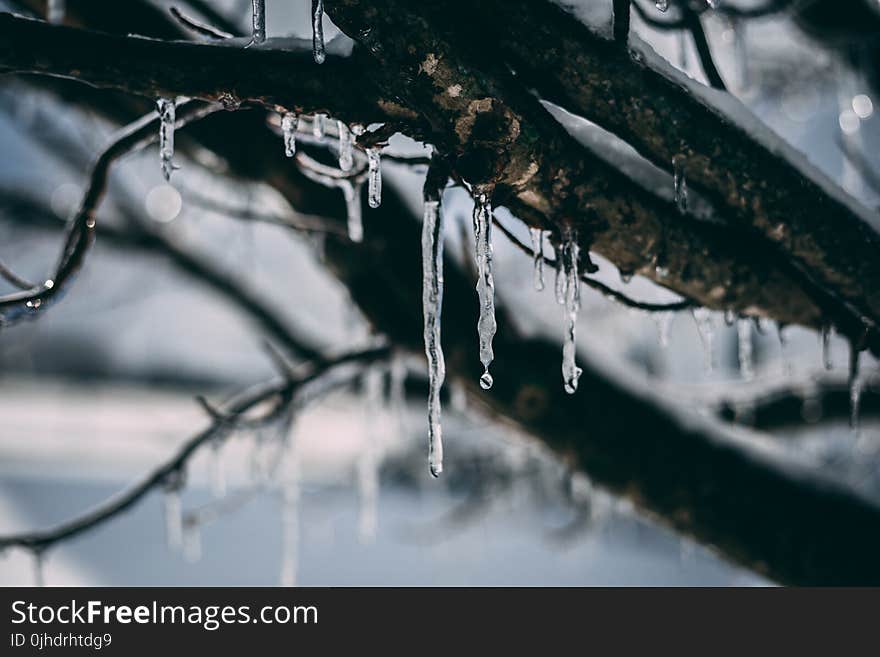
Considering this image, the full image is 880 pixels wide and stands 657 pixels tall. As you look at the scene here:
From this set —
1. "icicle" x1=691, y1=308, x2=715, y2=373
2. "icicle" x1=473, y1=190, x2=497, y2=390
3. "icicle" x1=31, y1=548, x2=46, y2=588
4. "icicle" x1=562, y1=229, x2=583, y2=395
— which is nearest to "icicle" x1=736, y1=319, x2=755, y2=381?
"icicle" x1=691, y1=308, x2=715, y2=373

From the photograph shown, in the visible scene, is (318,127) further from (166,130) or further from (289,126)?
(166,130)

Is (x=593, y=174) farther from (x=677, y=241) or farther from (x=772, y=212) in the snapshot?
(x=772, y=212)

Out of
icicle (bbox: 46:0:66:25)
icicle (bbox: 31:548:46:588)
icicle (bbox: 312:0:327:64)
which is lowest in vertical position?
icicle (bbox: 31:548:46:588)

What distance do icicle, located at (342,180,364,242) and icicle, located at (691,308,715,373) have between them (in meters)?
0.82

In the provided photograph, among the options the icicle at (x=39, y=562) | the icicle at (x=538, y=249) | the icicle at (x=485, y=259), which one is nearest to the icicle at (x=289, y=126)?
the icicle at (x=485, y=259)

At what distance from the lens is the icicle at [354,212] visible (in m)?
1.48

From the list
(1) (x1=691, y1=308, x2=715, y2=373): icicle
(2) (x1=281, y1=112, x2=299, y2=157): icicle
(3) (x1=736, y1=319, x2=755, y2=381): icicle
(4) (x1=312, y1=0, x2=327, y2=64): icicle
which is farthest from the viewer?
(3) (x1=736, y1=319, x2=755, y2=381): icicle

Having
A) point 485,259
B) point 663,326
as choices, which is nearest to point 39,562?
point 485,259

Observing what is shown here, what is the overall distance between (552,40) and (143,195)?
2739 millimetres

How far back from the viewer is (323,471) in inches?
330

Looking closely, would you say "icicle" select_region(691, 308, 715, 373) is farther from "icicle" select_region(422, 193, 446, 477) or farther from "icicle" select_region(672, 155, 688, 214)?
"icicle" select_region(422, 193, 446, 477)

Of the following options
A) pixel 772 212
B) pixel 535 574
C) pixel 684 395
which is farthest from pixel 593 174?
pixel 535 574

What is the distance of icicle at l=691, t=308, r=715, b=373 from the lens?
1.58 meters

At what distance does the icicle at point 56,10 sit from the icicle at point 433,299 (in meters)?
1.07
